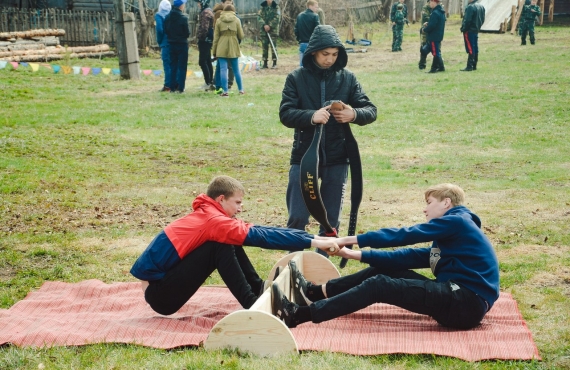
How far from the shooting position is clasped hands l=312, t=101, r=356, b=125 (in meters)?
5.94

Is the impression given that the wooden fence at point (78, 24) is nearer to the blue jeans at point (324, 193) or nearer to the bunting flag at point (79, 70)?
the bunting flag at point (79, 70)

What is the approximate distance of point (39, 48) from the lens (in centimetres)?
2342

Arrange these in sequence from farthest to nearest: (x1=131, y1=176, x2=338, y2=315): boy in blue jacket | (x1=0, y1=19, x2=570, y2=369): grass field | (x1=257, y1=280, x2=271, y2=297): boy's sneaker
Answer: (x1=0, y1=19, x2=570, y2=369): grass field
(x1=257, y1=280, x2=271, y2=297): boy's sneaker
(x1=131, y1=176, x2=338, y2=315): boy in blue jacket

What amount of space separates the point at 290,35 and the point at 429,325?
25.7m

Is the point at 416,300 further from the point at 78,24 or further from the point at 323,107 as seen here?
the point at 78,24

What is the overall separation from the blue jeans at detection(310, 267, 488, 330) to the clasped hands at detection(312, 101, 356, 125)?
1493 mm

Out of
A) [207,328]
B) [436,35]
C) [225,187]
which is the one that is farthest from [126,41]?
[207,328]

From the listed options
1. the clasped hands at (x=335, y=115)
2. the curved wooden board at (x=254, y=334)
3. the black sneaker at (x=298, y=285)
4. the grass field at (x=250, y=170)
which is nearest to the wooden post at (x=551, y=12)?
the grass field at (x=250, y=170)

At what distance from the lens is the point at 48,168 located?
11195 millimetres

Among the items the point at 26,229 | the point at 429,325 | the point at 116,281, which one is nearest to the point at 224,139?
the point at 26,229

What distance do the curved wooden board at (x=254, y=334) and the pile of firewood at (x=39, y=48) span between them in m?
18.5

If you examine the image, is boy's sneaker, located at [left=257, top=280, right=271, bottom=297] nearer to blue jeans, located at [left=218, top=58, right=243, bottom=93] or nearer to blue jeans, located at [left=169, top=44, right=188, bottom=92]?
blue jeans, located at [left=218, top=58, right=243, bottom=93]

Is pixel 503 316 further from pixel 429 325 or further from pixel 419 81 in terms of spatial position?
pixel 419 81

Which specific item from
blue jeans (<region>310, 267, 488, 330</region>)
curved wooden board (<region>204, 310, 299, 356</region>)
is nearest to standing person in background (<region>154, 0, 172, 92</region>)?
blue jeans (<region>310, 267, 488, 330</region>)
